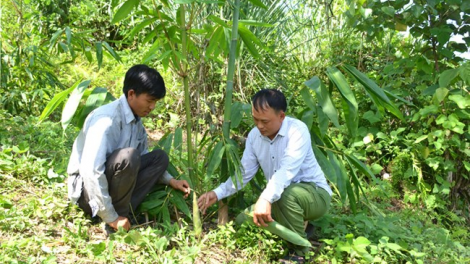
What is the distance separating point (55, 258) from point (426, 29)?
3345mm

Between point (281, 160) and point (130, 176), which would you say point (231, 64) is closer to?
point (281, 160)

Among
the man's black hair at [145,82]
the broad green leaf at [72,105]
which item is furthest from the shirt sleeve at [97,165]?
the man's black hair at [145,82]

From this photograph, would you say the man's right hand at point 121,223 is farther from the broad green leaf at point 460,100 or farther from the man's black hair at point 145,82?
the broad green leaf at point 460,100

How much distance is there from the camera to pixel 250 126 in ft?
9.86

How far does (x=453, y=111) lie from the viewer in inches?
153

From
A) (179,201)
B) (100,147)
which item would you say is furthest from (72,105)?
(179,201)

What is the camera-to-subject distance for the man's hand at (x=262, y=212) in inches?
92.0

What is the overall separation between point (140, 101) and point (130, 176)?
1.21 ft

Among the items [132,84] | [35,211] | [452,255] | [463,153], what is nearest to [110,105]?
[132,84]

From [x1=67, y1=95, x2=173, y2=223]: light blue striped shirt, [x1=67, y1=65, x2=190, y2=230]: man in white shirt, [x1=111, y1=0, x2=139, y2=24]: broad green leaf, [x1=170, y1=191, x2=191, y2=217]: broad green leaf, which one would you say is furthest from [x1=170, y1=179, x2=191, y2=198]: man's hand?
[x1=111, y1=0, x2=139, y2=24]: broad green leaf

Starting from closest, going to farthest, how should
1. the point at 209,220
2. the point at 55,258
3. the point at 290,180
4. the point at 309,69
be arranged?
the point at 55,258 → the point at 290,180 → the point at 209,220 → the point at 309,69

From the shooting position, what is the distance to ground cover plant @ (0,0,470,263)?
245 centimetres

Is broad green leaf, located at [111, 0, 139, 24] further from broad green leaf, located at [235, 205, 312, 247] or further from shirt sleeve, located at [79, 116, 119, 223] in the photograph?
broad green leaf, located at [235, 205, 312, 247]

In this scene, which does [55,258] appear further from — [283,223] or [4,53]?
[4,53]
